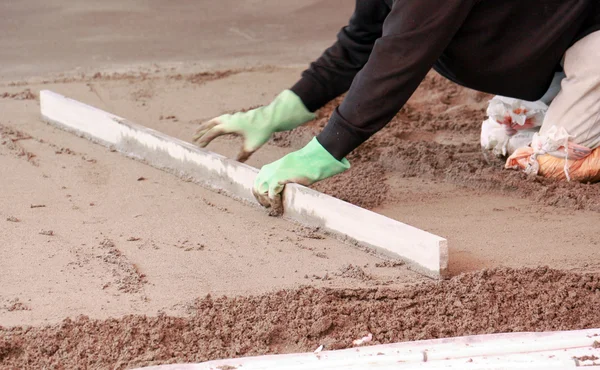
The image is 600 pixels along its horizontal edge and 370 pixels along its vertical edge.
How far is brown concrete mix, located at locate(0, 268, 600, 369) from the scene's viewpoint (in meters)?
1.57

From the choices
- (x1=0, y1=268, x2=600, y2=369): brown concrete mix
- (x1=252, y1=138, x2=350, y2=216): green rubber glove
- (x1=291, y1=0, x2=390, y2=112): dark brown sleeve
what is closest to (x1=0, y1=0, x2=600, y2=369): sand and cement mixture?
(x1=0, y1=268, x2=600, y2=369): brown concrete mix

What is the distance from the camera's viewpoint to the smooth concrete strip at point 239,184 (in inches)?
76.6

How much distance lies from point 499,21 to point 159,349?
1.36 meters

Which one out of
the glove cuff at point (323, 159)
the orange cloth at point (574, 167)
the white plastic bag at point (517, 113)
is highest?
the white plastic bag at point (517, 113)

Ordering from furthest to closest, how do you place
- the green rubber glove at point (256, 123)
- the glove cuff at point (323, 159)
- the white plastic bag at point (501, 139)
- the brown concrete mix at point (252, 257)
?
the white plastic bag at point (501, 139) < the green rubber glove at point (256, 123) < the glove cuff at point (323, 159) < the brown concrete mix at point (252, 257)

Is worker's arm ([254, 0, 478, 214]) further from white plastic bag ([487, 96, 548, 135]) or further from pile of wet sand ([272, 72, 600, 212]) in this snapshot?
white plastic bag ([487, 96, 548, 135])

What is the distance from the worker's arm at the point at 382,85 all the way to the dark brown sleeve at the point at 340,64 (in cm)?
45

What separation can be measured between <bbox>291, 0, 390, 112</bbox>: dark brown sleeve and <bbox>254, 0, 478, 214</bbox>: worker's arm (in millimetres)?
452

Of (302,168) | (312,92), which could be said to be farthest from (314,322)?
(312,92)

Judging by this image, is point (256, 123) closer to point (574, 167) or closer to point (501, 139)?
point (501, 139)

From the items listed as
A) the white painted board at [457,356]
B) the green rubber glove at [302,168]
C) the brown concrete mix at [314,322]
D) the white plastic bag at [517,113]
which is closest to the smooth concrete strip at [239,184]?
the green rubber glove at [302,168]

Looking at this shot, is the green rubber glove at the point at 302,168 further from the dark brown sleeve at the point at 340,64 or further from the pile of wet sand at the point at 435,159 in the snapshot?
the dark brown sleeve at the point at 340,64

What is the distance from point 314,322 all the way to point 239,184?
2.80 feet

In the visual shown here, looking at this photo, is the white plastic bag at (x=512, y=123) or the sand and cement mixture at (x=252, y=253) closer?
the sand and cement mixture at (x=252, y=253)
